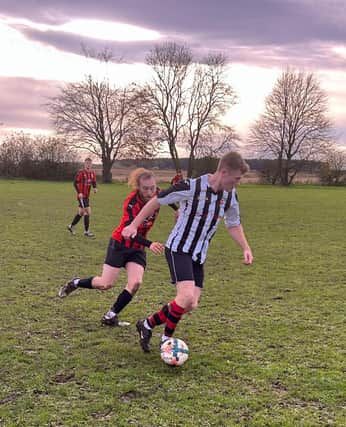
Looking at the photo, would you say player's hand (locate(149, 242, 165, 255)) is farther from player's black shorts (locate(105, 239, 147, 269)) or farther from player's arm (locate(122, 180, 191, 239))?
player's black shorts (locate(105, 239, 147, 269))

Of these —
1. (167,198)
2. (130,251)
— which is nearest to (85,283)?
(130,251)

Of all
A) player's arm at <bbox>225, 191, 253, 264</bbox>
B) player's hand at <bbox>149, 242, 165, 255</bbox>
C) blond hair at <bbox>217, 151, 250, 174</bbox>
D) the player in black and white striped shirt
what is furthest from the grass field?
blond hair at <bbox>217, 151, 250, 174</bbox>

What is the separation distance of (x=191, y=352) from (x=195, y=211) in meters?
1.39

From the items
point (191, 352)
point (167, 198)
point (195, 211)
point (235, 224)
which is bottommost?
point (191, 352)

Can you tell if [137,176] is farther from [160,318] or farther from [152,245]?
[160,318]

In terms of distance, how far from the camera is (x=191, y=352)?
4844 millimetres

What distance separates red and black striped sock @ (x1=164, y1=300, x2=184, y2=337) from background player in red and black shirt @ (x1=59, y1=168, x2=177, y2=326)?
2.78ft

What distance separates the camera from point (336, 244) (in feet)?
41.2

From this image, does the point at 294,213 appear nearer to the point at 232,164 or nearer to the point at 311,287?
the point at 311,287

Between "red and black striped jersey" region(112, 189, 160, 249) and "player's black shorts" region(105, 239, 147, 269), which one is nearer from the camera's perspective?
"red and black striped jersey" region(112, 189, 160, 249)

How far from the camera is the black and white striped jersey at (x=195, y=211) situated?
451cm

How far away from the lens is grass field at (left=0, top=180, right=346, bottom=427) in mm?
3637

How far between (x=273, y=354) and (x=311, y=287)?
318cm

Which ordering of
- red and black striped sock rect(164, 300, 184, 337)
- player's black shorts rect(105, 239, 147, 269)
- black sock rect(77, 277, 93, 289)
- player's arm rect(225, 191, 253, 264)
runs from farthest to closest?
black sock rect(77, 277, 93, 289), player's black shorts rect(105, 239, 147, 269), player's arm rect(225, 191, 253, 264), red and black striped sock rect(164, 300, 184, 337)
